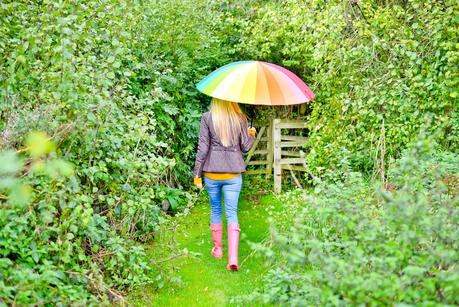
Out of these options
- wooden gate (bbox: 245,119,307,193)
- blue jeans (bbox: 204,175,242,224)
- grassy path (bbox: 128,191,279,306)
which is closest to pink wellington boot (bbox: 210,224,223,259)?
grassy path (bbox: 128,191,279,306)

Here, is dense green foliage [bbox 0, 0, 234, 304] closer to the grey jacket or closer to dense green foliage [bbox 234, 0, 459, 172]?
the grey jacket

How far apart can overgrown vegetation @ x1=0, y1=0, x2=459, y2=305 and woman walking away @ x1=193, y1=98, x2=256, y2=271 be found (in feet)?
1.08

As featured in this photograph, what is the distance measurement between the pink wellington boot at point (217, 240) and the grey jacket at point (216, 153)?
1.91ft

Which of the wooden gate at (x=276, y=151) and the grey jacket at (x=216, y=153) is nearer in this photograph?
the grey jacket at (x=216, y=153)

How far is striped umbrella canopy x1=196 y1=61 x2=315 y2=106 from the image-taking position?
533cm

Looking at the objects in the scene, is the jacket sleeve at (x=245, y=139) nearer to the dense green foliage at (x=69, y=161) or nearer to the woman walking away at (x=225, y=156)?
the woman walking away at (x=225, y=156)

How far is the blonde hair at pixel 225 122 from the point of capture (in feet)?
17.9

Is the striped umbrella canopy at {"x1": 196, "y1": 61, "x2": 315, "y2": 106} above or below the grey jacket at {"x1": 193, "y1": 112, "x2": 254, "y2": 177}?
above

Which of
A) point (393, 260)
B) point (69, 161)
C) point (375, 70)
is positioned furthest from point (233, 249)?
point (393, 260)

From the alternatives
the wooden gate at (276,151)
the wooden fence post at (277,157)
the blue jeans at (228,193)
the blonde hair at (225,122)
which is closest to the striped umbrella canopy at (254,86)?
the blonde hair at (225,122)

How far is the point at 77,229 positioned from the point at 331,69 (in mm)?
4065

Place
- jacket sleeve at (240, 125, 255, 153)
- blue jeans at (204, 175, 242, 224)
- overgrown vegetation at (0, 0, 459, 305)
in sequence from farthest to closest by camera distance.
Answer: jacket sleeve at (240, 125, 255, 153)
blue jeans at (204, 175, 242, 224)
overgrown vegetation at (0, 0, 459, 305)

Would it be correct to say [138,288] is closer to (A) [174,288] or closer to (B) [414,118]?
(A) [174,288]

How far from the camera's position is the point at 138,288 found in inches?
180
